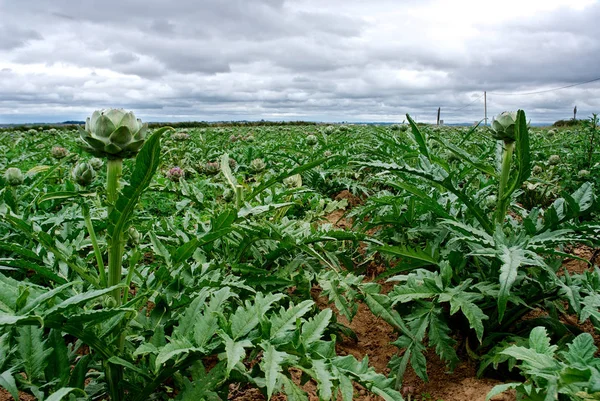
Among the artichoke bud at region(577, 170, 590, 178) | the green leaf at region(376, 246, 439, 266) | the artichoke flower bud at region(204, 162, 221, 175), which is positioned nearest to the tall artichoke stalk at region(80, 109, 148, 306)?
the green leaf at region(376, 246, 439, 266)

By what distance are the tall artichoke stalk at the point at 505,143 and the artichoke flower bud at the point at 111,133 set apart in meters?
1.31

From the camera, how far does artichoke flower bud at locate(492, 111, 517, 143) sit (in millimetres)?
1750

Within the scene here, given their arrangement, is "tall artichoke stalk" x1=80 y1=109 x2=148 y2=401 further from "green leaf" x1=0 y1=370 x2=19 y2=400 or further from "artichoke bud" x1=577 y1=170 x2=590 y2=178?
"artichoke bud" x1=577 y1=170 x2=590 y2=178

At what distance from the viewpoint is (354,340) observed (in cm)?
180

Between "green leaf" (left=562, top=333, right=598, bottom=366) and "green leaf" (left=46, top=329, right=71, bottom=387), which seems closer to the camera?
"green leaf" (left=562, top=333, right=598, bottom=366)

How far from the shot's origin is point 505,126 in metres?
1.76

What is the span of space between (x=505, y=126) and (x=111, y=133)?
4.62 ft

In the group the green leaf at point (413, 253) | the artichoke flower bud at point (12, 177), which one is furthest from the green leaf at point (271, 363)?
the artichoke flower bud at point (12, 177)

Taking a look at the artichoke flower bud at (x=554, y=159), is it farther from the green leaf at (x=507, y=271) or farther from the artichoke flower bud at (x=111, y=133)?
the artichoke flower bud at (x=111, y=133)

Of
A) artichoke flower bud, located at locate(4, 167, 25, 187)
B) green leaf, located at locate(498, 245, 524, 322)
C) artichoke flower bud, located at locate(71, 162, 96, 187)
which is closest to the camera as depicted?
green leaf, located at locate(498, 245, 524, 322)

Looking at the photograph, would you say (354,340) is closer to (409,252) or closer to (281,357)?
(409,252)

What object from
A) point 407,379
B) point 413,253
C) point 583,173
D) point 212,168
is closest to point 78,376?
point 407,379

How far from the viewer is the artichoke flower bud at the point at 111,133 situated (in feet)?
3.63

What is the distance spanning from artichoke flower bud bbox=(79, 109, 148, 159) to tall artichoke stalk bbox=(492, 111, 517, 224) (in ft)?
4.31
